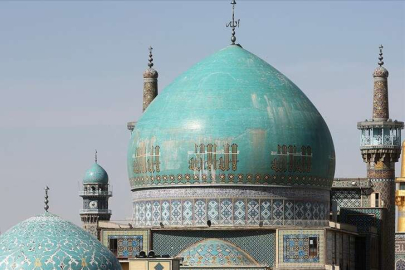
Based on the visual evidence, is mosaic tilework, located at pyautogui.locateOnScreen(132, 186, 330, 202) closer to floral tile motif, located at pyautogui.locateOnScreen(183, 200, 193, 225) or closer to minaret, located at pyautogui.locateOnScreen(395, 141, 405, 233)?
floral tile motif, located at pyautogui.locateOnScreen(183, 200, 193, 225)

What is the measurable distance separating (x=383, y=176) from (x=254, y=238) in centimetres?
751

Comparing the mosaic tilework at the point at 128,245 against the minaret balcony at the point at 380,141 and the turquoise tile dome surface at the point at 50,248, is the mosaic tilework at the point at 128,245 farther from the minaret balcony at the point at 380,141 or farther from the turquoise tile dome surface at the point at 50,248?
the minaret balcony at the point at 380,141

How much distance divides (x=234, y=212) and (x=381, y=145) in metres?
7.60

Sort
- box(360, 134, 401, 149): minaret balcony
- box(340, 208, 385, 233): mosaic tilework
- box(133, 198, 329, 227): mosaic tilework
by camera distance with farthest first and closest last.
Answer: box(360, 134, 401, 149): minaret balcony
box(340, 208, 385, 233): mosaic tilework
box(133, 198, 329, 227): mosaic tilework

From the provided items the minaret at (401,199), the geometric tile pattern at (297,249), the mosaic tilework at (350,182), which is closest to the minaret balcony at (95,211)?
the minaret at (401,199)

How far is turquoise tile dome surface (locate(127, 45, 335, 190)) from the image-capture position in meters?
36.4

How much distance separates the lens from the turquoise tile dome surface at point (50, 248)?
28.7 metres

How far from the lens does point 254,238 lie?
3609cm

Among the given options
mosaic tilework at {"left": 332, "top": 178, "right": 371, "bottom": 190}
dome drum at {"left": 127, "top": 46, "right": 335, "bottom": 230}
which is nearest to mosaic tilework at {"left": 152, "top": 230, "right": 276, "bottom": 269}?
dome drum at {"left": 127, "top": 46, "right": 335, "bottom": 230}

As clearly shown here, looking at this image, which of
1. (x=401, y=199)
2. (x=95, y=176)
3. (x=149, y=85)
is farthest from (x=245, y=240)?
(x=95, y=176)

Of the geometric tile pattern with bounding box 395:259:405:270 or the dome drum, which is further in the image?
the geometric tile pattern with bounding box 395:259:405:270

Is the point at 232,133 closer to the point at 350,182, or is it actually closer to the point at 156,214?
the point at 156,214

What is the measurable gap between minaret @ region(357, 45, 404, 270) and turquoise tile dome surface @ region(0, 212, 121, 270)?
14027 mm

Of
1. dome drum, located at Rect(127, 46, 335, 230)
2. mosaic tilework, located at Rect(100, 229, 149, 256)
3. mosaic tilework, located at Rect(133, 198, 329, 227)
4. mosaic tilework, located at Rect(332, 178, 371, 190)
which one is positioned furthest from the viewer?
mosaic tilework, located at Rect(332, 178, 371, 190)
